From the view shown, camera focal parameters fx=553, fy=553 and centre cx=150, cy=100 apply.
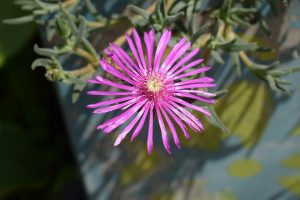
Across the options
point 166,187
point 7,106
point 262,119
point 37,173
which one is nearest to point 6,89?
point 7,106

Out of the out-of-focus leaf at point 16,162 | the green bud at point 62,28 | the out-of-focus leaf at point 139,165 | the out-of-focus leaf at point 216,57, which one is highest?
the green bud at point 62,28

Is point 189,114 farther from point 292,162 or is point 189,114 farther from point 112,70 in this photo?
point 292,162

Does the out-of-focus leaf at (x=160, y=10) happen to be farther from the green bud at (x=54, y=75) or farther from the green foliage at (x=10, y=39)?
the green foliage at (x=10, y=39)

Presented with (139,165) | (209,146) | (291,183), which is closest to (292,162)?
(291,183)

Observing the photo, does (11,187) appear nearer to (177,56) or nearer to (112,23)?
(112,23)

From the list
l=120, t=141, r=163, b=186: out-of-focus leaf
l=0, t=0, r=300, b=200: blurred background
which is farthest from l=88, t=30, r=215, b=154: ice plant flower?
l=120, t=141, r=163, b=186: out-of-focus leaf

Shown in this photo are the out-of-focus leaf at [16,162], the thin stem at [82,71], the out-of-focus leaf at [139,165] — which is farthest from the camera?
the out-of-focus leaf at [16,162]

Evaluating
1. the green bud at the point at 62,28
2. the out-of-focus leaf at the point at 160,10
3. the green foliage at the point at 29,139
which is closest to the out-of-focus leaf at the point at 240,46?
the out-of-focus leaf at the point at 160,10
